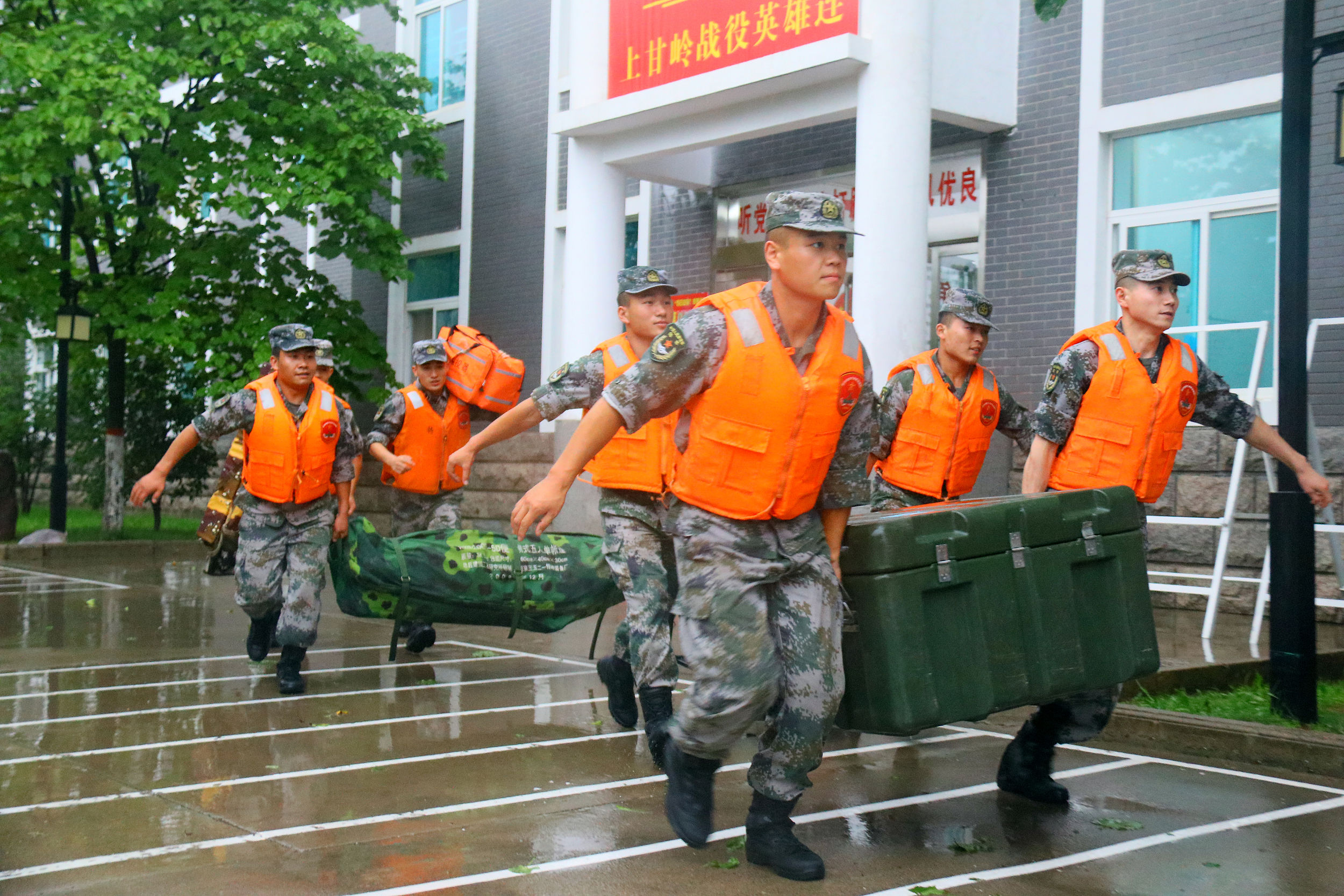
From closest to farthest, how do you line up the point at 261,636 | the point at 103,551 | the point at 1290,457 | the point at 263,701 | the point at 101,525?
1. the point at 1290,457
2. the point at 263,701
3. the point at 261,636
4. the point at 103,551
5. the point at 101,525

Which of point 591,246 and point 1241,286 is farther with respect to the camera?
point 591,246

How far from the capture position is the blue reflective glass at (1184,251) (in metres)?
11.5

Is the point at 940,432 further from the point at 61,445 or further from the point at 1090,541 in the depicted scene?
the point at 61,445

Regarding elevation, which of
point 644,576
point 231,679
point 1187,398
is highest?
point 1187,398

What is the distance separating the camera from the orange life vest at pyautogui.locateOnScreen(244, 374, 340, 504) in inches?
319

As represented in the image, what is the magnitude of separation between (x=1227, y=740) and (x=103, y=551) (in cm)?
1573

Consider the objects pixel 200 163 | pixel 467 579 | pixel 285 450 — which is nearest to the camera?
pixel 285 450

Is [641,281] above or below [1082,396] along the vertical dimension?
above

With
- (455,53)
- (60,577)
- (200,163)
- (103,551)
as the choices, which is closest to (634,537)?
(60,577)

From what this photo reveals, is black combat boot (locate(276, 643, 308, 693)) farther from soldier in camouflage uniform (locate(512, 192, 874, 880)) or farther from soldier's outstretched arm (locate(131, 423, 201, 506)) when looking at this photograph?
soldier in camouflage uniform (locate(512, 192, 874, 880))

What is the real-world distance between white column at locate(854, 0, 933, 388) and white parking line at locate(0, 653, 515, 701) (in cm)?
428

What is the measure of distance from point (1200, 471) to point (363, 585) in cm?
657

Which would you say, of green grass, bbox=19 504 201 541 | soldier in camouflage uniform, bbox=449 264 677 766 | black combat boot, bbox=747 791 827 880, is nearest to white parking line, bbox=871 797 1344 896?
black combat boot, bbox=747 791 827 880

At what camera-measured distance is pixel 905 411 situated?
277 inches
